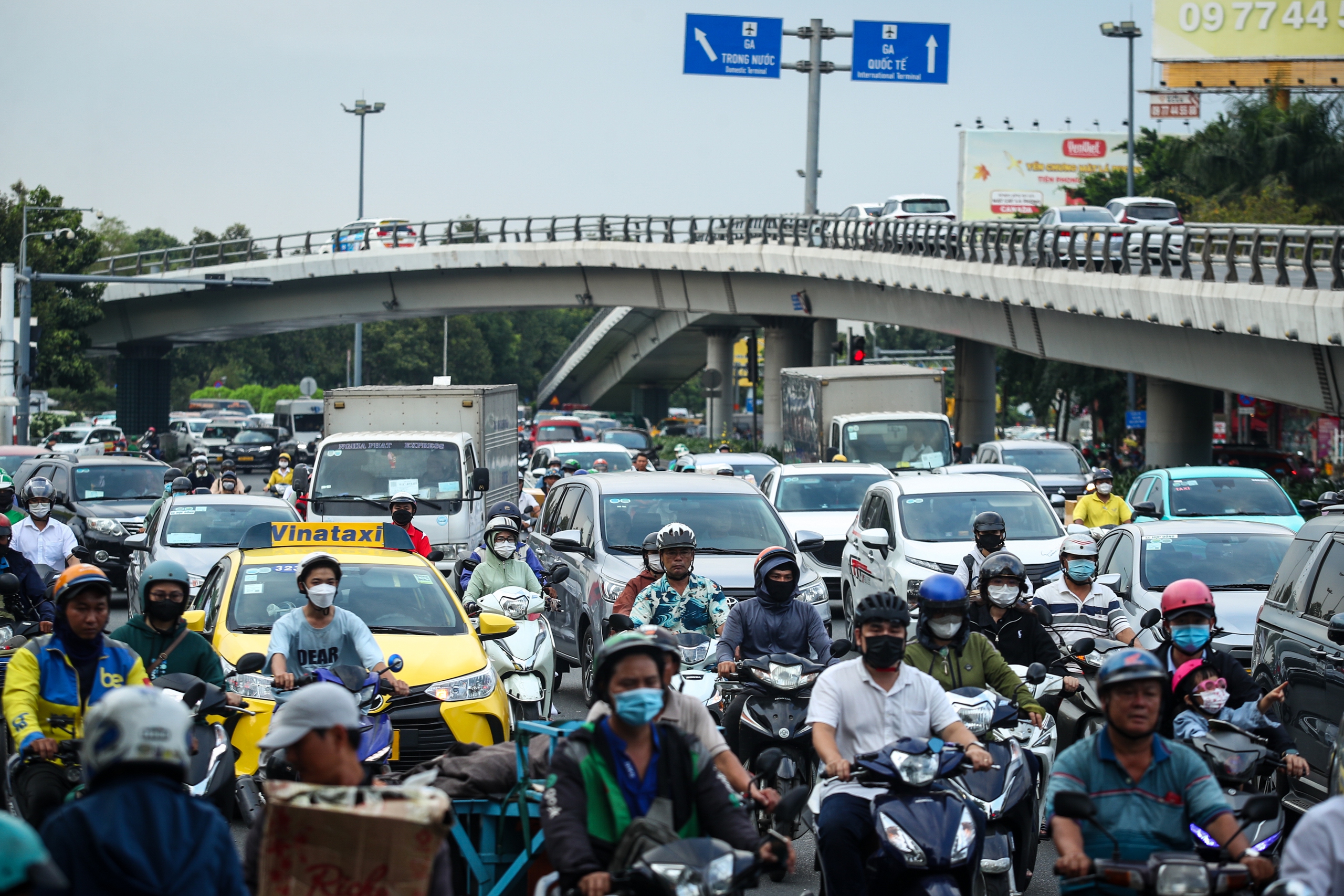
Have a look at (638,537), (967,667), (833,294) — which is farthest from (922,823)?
(833,294)

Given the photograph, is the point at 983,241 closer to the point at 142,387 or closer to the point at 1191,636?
the point at 1191,636

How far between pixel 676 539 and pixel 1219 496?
1014cm

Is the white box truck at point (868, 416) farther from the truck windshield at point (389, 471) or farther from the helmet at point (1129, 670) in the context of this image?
the helmet at point (1129, 670)

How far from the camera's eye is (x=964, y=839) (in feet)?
18.7

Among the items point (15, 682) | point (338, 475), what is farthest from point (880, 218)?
point (15, 682)

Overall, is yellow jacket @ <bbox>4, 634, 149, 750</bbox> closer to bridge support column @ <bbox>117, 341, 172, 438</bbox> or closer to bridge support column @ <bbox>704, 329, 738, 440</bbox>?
bridge support column @ <bbox>704, 329, 738, 440</bbox>

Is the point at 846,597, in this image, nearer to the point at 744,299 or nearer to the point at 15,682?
the point at 15,682

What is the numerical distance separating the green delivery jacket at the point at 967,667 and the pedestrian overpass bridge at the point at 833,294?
1679cm

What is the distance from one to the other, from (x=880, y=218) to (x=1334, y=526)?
104 ft

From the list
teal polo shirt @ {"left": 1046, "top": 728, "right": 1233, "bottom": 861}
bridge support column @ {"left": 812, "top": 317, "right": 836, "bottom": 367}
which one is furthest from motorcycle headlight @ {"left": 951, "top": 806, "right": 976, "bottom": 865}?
bridge support column @ {"left": 812, "top": 317, "right": 836, "bottom": 367}

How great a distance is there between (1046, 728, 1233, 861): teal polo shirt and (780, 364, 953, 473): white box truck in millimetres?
18664

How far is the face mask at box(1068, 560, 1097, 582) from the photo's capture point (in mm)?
10141

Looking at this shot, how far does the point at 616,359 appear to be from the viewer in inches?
2987

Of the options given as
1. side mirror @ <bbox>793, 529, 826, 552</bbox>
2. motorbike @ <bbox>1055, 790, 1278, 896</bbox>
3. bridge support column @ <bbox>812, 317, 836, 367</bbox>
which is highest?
bridge support column @ <bbox>812, 317, 836, 367</bbox>
